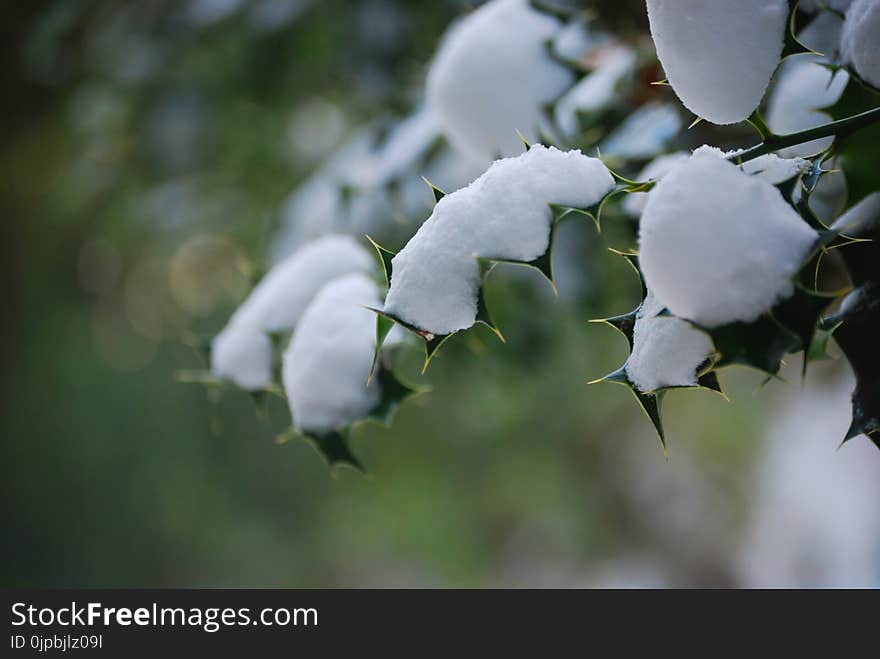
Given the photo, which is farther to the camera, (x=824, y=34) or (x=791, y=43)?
(x=824, y=34)

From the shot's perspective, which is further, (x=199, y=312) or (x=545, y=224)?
(x=199, y=312)

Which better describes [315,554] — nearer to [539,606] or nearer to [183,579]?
[183,579]

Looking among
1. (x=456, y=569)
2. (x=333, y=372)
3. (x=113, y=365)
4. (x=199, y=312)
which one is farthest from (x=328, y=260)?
(x=113, y=365)

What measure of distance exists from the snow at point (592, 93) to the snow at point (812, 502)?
0.86 metres

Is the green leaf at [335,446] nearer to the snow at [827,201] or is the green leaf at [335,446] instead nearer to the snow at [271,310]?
the snow at [271,310]

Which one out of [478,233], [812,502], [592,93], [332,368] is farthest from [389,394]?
[812,502]

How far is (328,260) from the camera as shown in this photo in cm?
45

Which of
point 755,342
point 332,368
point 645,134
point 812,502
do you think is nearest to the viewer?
point 755,342

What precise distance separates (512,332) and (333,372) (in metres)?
0.43

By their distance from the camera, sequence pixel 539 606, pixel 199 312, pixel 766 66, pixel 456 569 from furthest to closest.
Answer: pixel 456 569 → pixel 199 312 → pixel 539 606 → pixel 766 66

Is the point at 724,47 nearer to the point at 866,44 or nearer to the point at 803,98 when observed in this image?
the point at 866,44

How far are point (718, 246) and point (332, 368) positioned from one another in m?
0.20

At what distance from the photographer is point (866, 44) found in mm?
258

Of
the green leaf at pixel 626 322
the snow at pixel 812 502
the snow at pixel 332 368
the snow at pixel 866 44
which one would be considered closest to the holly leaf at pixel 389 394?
the snow at pixel 332 368
